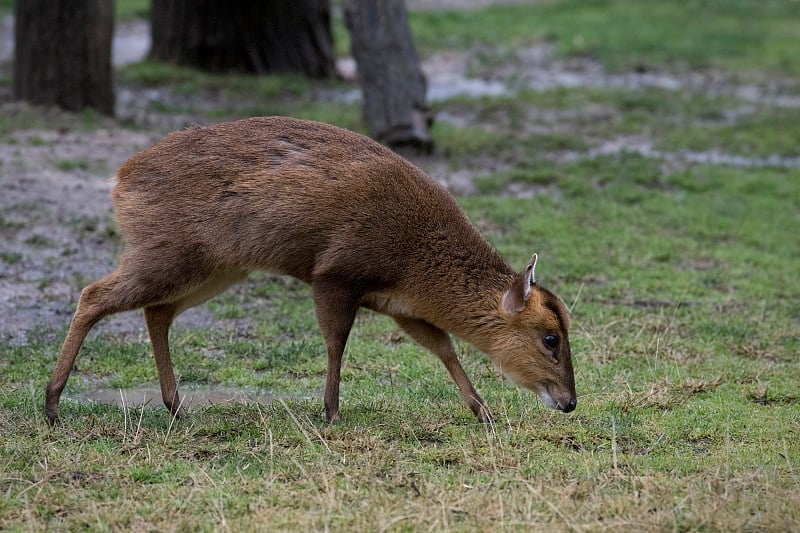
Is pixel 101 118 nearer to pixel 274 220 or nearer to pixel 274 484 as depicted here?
pixel 274 220

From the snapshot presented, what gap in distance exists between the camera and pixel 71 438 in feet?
18.4

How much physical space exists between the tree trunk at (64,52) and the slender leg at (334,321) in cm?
755

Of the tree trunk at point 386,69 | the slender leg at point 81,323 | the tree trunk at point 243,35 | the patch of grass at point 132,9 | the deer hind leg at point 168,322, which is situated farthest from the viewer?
the patch of grass at point 132,9

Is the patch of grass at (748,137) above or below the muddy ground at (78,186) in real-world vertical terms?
above

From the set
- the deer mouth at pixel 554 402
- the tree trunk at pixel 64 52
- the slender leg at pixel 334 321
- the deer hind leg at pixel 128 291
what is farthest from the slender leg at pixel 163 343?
the tree trunk at pixel 64 52

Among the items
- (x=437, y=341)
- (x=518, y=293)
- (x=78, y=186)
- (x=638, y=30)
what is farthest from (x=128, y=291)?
(x=638, y=30)

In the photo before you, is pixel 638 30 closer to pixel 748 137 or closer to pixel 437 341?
pixel 748 137

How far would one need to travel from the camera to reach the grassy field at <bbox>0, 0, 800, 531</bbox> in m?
4.91

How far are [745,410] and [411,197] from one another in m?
2.27

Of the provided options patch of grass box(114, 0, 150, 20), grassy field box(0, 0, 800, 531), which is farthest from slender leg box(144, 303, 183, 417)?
patch of grass box(114, 0, 150, 20)

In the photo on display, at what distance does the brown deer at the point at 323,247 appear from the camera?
599 centimetres

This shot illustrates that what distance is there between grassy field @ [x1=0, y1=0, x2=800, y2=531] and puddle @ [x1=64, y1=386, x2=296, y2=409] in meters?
0.08

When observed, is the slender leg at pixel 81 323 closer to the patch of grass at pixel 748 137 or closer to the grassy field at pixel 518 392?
the grassy field at pixel 518 392

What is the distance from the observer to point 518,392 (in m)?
6.86
